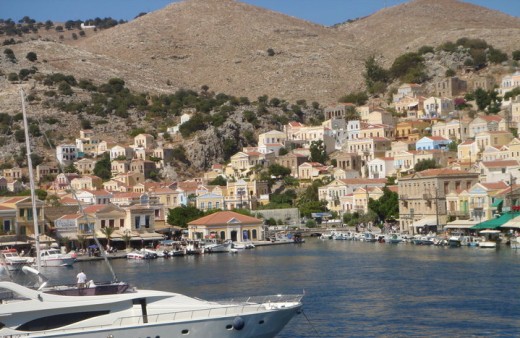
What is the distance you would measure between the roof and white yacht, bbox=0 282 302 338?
55614mm

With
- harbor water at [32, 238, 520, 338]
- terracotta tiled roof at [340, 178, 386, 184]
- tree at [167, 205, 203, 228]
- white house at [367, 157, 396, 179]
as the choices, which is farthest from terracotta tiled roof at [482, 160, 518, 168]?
tree at [167, 205, 203, 228]

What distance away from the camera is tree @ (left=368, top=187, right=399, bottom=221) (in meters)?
93.1

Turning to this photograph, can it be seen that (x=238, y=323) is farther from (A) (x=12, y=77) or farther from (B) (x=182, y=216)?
(A) (x=12, y=77)

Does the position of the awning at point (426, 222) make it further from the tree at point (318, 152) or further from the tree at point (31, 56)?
the tree at point (31, 56)

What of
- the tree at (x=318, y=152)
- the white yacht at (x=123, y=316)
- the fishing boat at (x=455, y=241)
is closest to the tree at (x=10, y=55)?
the tree at (x=318, y=152)

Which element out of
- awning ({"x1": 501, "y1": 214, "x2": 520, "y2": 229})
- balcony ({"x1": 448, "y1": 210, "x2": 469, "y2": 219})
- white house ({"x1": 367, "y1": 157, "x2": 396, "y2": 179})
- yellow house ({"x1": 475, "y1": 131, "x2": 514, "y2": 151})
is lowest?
awning ({"x1": 501, "y1": 214, "x2": 520, "y2": 229})

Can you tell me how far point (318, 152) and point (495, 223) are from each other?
49.0 m

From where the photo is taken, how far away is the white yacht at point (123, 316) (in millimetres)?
28469

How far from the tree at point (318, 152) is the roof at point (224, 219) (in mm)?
34357

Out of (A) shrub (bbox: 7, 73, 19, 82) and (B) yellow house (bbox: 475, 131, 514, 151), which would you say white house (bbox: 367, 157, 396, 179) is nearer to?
(B) yellow house (bbox: 475, 131, 514, 151)

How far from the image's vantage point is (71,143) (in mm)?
134125

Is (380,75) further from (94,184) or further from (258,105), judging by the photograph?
(94,184)

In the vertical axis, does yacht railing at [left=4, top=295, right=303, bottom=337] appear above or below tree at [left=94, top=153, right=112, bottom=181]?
below

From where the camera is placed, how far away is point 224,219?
86062 millimetres
